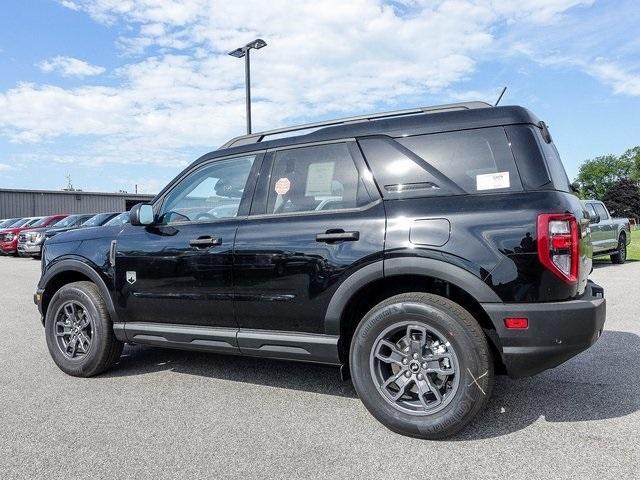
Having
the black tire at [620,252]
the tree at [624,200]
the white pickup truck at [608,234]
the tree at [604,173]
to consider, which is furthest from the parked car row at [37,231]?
the tree at [604,173]

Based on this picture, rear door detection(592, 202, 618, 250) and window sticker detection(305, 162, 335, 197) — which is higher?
window sticker detection(305, 162, 335, 197)

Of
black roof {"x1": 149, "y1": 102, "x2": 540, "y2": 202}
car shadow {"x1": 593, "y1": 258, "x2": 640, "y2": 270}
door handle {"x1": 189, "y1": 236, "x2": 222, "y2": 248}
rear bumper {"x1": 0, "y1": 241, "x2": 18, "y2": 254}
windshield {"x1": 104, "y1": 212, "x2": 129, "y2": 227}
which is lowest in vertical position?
car shadow {"x1": 593, "y1": 258, "x2": 640, "y2": 270}

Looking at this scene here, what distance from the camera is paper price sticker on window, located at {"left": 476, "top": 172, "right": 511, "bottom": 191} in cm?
317

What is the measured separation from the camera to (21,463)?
294cm

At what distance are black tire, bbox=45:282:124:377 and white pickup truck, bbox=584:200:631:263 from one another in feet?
35.5

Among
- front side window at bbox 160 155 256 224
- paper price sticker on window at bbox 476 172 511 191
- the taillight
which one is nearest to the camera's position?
the taillight

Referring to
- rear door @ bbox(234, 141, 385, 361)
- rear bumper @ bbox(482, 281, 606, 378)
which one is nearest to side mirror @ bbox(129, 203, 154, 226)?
rear door @ bbox(234, 141, 385, 361)

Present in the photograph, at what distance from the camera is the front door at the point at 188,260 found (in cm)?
394

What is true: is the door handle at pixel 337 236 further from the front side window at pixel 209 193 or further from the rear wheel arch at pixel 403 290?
the front side window at pixel 209 193

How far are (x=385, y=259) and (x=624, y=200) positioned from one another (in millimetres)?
120610

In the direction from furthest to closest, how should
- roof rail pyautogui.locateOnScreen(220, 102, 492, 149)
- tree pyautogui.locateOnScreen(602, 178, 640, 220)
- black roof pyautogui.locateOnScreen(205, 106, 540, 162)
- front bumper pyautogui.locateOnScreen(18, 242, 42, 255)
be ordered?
1. tree pyautogui.locateOnScreen(602, 178, 640, 220)
2. front bumper pyautogui.locateOnScreen(18, 242, 42, 255)
3. roof rail pyautogui.locateOnScreen(220, 102, 492, 149)
4. black roof pyautogui.locateOnScreen(205, 106, 540, 162)

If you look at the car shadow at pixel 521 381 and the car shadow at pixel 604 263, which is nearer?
the car shadow at pixel 521 381

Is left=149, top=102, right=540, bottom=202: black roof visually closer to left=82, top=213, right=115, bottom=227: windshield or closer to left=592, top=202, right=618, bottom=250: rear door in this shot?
left=592, top=202, right=618, bottom=250: rear door

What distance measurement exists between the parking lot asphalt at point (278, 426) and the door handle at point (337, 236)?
1.18 m
